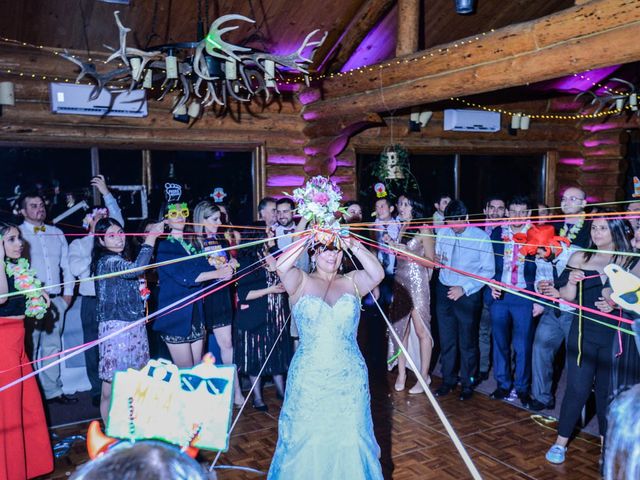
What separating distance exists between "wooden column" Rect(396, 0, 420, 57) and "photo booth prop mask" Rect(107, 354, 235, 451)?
5.50 meters

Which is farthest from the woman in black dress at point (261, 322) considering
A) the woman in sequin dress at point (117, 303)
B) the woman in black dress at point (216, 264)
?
the woman in sequin dress at point (117, 303)

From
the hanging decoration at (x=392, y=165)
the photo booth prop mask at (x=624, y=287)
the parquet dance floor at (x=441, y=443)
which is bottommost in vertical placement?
the parquet dance floor at (x=441, y=443)

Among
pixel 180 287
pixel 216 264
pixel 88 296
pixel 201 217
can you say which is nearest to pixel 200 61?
pixel 201 217

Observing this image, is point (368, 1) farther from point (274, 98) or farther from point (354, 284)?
point (354, 284)

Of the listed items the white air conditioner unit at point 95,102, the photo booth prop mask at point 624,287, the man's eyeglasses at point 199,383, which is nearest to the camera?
the man's eyeglasses at point 199,383

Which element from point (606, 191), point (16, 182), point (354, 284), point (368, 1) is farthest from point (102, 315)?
point (606, 191)

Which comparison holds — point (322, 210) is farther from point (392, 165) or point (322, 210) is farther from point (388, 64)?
point (392, 165)

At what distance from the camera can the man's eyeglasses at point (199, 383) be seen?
6.98ft

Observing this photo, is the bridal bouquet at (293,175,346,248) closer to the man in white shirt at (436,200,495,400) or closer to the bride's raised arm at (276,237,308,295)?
the bride's raised arm at (276,237,308,295)

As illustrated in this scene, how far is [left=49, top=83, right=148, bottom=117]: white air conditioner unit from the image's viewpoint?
678 cm

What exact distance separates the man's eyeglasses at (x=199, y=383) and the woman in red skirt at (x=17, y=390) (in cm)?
225

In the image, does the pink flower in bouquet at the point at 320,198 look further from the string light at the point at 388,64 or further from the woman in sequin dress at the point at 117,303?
the string light at the point at 388,64

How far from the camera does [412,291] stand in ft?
19.7

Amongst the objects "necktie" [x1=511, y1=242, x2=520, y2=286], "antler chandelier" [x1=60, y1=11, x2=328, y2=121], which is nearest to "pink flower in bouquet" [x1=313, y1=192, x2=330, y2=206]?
"antler chandelier" [x1=60, y1=11, x2=328, y2=121]
